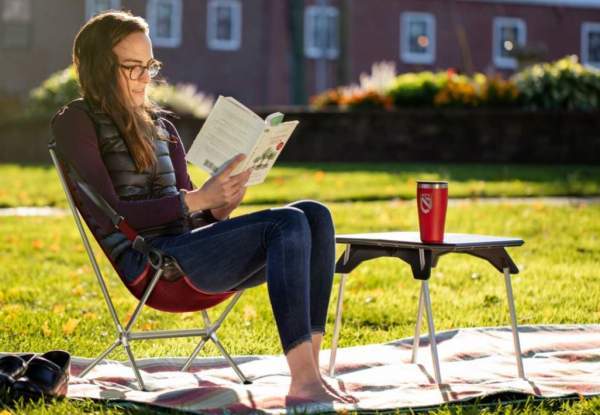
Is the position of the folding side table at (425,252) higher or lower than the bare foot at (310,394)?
higher

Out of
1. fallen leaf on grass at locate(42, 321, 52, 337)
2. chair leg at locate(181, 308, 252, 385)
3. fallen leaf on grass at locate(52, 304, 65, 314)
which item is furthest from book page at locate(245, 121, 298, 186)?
fallen leaf on grass at locate(52, 304, 65, 314)

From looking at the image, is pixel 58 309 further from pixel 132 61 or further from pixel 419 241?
pixel 419 241

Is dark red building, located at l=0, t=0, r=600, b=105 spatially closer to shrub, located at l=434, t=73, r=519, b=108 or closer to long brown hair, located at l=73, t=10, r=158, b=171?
shrub, located at l=434, t=73, r=519, b=108

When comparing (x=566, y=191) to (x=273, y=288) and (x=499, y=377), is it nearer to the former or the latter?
(x=499, y=377)

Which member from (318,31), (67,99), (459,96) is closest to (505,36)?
(318,31)

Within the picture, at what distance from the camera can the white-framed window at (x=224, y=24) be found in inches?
1375

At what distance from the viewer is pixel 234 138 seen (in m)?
4.26

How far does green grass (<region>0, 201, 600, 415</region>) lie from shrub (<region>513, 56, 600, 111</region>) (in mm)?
7712

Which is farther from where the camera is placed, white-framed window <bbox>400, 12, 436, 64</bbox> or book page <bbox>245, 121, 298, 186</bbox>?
white-framed window <bbox>400, 12, 436, 64</bbox>

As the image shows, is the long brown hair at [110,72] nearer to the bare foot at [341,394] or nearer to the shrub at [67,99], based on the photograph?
the bare foot at [341,394]

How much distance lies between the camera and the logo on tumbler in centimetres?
446

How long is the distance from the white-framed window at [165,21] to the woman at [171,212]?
3027 centimetres

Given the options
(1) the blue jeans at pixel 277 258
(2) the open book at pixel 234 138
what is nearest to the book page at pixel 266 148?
(2) the open book at pixel 234 138

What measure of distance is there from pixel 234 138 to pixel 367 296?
3.01m
